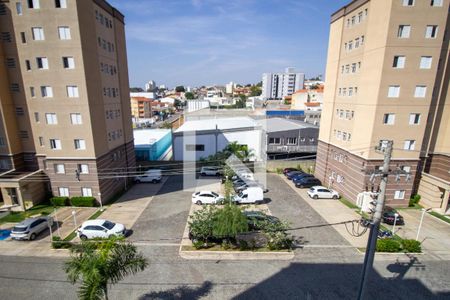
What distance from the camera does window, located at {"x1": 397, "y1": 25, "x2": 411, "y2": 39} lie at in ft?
69.9

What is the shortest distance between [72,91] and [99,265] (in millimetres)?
18875

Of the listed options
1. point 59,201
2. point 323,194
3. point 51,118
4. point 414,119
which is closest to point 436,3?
point 414,119

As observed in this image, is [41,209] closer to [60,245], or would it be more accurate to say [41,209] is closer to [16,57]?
[60,245]

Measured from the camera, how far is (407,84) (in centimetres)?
2241

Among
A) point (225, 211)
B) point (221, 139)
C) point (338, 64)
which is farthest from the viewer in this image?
point (221, 139)

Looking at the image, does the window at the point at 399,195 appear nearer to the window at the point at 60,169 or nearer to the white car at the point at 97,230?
the white car at the point at 97,230

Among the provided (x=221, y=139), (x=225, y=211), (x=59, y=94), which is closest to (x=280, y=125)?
(x=221, y=139)

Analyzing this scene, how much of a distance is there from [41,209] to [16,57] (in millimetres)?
16000

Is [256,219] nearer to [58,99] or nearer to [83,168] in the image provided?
[83,168]

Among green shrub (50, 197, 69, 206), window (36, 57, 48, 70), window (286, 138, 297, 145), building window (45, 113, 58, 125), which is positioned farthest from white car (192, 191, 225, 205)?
window (286, 138, 297, 145)

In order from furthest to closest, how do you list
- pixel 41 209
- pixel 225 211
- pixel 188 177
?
1. pixel 188 177
2. pixel 41 209
3. pixel 225 211

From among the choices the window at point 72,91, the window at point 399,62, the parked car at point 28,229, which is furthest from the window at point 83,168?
the window at point 399,62

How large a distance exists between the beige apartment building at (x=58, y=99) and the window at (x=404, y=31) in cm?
2886

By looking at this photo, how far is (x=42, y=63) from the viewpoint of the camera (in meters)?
22.0
